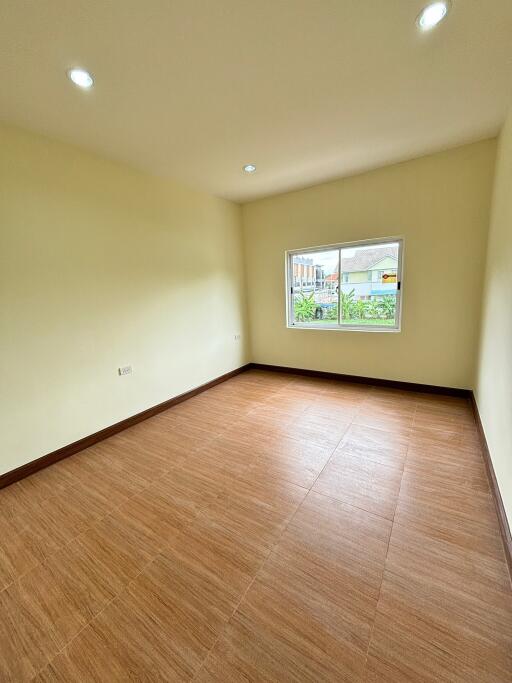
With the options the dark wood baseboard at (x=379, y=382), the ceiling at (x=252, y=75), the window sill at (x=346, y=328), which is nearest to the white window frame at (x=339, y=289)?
the window sill at (x=346, y=328)

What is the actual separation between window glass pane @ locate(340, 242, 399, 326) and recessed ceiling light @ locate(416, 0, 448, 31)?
2.19 metres

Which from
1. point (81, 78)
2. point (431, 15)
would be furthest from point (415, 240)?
point (81, 78)

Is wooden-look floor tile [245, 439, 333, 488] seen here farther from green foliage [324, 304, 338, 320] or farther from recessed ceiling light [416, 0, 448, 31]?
recessed ceiling light [416, 0, 448, 31]

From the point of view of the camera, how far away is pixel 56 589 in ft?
4.55

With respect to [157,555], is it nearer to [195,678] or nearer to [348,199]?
[195,678]

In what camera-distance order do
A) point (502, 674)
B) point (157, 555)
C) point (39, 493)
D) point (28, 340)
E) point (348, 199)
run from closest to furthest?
point (502, 674)
point (157, 555)
point (39, 493)
point (28, 340)
point (348, 199)

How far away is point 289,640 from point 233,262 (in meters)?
4.11

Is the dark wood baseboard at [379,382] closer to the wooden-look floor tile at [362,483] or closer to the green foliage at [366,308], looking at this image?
the green foliage at [366,308]

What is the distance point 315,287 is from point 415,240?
1.38 meters

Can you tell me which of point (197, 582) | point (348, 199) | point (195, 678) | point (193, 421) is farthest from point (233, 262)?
point (195, 678)

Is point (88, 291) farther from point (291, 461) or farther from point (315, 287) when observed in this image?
point (315, 287)

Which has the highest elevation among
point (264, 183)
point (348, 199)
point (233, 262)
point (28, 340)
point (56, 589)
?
point (264, 183)

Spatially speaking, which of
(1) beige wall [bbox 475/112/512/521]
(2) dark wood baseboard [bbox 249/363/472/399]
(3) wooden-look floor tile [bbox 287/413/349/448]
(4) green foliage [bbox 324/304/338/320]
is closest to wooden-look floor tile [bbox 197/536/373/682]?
(1) beige wall [bbox 475/112/512/521]

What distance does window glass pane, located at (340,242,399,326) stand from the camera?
347cm
